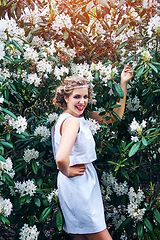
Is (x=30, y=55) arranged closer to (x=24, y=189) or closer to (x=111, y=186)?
(x=24, y=189)

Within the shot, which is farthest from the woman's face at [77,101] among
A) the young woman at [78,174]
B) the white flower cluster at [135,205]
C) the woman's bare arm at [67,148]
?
the white flower cluster at [135,205]

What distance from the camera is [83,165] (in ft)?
5.14

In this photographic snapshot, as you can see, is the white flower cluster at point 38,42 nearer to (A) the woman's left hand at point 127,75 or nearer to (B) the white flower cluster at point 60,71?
(B) the white flower cluster at point 60,71

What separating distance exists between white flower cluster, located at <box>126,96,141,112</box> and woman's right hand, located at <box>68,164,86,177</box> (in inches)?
32.1

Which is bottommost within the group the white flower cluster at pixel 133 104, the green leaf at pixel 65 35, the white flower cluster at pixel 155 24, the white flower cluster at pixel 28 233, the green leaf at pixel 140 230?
the green leaf at pixel 140 230

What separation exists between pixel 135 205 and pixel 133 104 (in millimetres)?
828

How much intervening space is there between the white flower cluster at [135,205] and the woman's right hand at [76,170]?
2.31 ft

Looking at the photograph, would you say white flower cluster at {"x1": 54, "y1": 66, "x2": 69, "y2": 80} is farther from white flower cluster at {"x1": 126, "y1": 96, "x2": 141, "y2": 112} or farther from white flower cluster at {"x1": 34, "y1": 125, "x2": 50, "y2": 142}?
white flower cluster at {"x1": 126, "y1": 96, "x2": 141, "y2": 112}

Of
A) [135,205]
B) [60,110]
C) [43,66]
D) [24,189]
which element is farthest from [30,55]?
[135,205]

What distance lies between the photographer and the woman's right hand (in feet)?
4.77

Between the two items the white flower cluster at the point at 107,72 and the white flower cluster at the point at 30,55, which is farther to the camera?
the white flower cluster at the point at 30,55

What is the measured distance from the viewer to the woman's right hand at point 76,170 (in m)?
1.45

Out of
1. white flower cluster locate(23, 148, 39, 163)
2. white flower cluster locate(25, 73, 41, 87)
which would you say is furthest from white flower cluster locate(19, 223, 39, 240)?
white flower cluster locate(25, 73, 41, 87)

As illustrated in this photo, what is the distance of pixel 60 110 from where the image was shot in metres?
2.19
